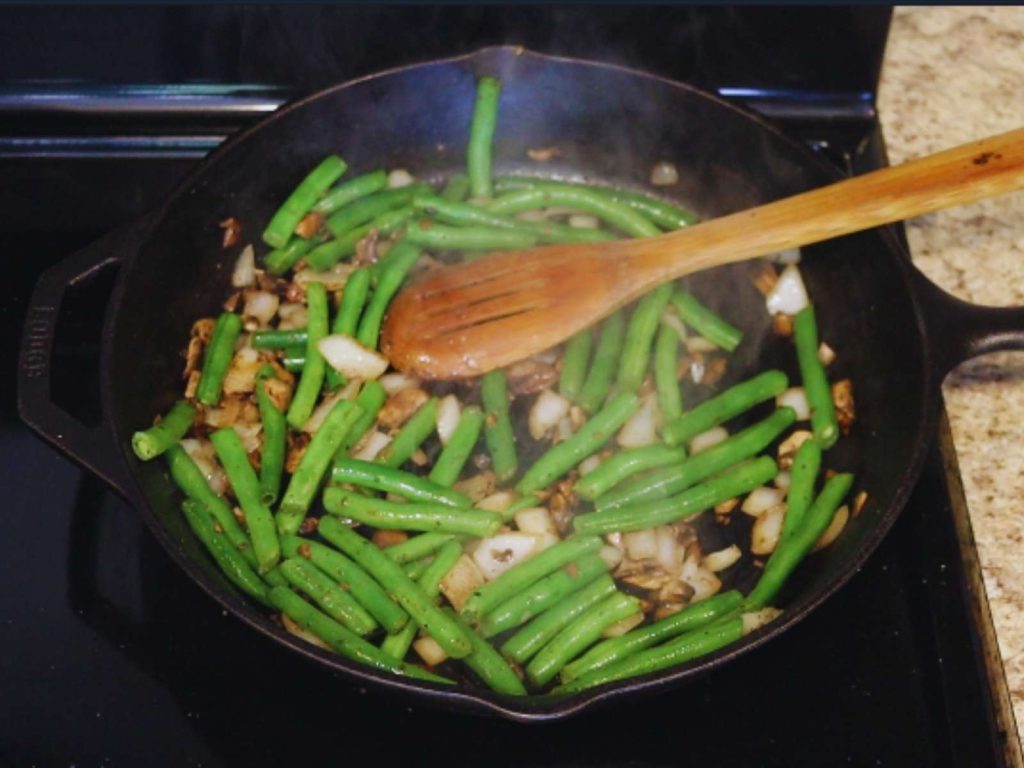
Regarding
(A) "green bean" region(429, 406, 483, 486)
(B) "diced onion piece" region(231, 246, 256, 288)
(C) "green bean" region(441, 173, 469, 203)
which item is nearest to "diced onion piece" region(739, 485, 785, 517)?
(A) "green bean" region(429, 406, 483, 486)

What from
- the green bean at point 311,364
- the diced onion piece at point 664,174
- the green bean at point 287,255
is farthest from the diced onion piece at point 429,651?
the diced onion piece at point 664,174

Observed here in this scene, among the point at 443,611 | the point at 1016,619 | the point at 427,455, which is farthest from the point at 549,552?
the point at 1016,619

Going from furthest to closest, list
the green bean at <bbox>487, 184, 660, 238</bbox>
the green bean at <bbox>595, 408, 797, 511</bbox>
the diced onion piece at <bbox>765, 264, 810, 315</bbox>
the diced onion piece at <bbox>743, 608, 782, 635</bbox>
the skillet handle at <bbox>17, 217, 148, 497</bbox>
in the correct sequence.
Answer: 1. the green bean at <bbox>487, 184, 660, 238</bbox>
2. the diced onion piece at <bbox>765, 264, 810, 315</bbox>
3. the green bean at <bbox>595, 408, 797, 511</bbox>
4. the diced onion piece at <bbox>743, 608, 782, 635</bbox>
5. the skillet handle at <bbox>17, 217, 148, 497</bbox>

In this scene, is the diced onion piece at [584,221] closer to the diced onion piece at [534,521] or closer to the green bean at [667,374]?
the green bean at [667,374]

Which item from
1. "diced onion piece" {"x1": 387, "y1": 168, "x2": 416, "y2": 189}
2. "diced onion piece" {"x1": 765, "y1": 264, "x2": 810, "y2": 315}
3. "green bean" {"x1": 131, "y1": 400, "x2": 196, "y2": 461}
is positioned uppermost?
"diced onion piece" {"x1": 387, "y1": 168, "x2": 416, "y2": 189}

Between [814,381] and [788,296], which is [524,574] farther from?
[788,296]

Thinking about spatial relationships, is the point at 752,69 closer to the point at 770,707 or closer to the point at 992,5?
the point at 992,5

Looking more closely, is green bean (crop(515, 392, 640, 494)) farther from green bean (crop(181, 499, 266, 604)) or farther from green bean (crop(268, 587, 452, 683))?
green bean (crop(181, 499, 266, 604))
